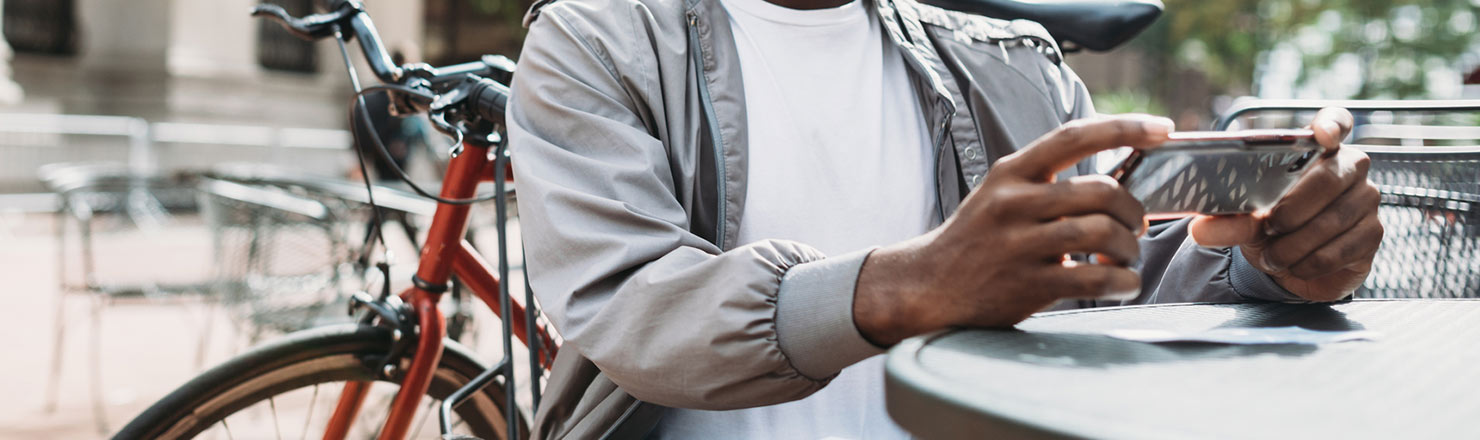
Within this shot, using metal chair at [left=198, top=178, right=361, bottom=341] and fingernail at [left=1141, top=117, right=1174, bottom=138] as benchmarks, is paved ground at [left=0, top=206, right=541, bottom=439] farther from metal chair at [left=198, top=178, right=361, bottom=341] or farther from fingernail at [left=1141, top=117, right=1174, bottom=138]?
fingernail at [left=1141, top=117, right=1174, bottom=138]

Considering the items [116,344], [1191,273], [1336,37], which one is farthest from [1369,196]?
[1336,37]

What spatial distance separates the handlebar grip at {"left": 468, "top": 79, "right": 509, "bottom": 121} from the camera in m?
1.84

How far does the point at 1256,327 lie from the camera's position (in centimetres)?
116

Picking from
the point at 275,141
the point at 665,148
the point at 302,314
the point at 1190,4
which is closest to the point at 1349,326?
the point at 665,148

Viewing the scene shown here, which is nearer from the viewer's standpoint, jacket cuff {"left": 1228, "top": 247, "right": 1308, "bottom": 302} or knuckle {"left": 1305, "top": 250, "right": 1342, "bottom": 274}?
knuckle {"left": 1305, "top": 250, "right": 1342, "bottom": 274}

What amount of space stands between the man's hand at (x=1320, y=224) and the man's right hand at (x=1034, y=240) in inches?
9.4

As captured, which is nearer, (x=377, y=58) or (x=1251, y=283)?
(x=1251, y=283)

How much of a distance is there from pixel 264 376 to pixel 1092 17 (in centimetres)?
140

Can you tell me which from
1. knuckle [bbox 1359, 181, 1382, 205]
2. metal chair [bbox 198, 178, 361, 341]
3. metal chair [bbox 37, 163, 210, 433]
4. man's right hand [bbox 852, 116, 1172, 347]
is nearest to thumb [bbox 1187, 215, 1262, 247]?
knuckle [bbox 1359, 181, 1382, 205]

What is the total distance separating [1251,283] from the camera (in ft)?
4.61

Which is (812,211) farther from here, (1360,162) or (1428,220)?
(1428,220)

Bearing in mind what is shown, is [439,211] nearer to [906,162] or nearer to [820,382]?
[906,162]

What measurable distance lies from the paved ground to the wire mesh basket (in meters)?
0.15

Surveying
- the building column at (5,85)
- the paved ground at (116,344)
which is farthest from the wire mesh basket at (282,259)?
the building column at (5,85)
